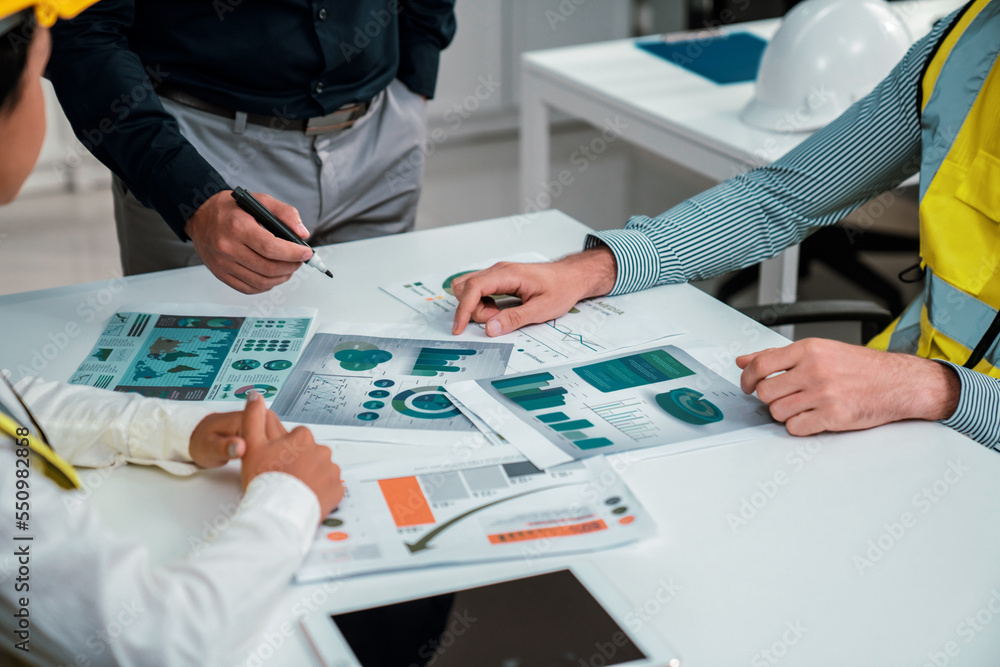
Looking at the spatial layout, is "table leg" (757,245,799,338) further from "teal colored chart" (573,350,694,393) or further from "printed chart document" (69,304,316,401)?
"printed chart document" (69,304,316,401)

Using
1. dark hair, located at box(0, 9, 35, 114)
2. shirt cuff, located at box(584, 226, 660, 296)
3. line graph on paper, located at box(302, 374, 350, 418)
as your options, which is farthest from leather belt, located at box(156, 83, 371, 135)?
dark hair, located at box(0, 9, 35, 114)

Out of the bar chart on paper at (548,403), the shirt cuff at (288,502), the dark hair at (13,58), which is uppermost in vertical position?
the dark hair at (13,58)

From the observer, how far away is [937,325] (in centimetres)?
125

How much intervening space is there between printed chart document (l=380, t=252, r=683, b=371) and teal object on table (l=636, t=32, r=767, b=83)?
3.82 ft

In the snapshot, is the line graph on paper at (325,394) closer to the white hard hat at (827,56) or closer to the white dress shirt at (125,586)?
the white dress shirt at (125,586)

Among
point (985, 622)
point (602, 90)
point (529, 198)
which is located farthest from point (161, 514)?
point (529, 198)

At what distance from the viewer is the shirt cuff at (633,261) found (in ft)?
4.10

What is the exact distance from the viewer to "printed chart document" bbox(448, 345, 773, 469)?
924mm

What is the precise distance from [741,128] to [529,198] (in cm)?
71

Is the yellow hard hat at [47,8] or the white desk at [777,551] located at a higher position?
the yellow hard hat at [47,8]

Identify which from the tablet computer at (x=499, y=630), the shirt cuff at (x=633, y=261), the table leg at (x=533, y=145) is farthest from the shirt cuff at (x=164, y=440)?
the table leg at (x=533, y=145)

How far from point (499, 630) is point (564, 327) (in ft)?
1.73

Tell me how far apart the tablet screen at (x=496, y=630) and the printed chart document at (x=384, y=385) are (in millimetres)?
227

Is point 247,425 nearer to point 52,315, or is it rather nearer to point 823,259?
point 52,315
